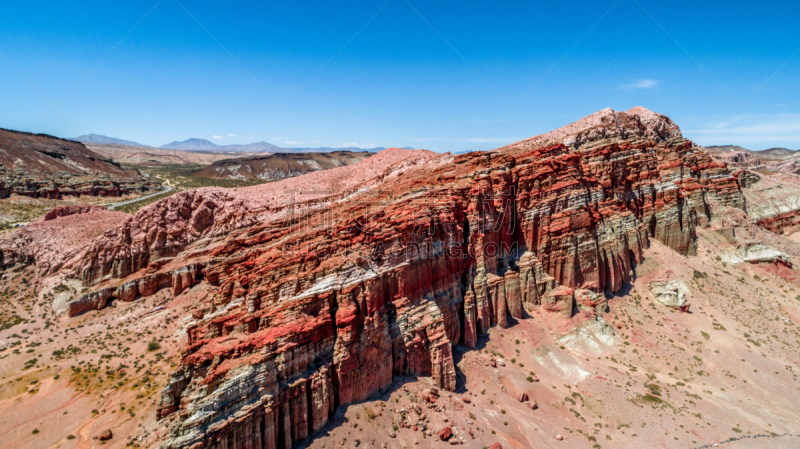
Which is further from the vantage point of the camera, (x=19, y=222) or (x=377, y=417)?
(x=19, y=222)

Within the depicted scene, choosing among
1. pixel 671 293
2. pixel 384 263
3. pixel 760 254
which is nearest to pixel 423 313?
pixel 384 263

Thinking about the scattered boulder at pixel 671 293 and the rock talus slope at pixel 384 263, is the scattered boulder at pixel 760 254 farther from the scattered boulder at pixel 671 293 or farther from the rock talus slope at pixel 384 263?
the scattered boulder at pixel 671 293

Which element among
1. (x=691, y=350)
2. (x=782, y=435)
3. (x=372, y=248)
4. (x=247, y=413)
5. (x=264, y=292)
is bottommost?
(x=782, y=435)

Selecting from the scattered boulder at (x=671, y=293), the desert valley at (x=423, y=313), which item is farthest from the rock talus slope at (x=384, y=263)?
the scattered boulder at (x=671, y=293)

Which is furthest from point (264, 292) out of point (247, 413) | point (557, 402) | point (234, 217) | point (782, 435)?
point (782, 435)

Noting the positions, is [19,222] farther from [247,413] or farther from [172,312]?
[247,413]

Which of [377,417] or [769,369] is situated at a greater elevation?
[377,417]

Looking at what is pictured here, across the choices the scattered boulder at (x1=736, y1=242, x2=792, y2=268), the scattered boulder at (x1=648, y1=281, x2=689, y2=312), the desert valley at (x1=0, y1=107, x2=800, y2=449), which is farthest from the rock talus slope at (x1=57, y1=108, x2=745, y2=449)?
→ the scattered boulder at (x1=736, y1=242, x2=792, y2=268)
